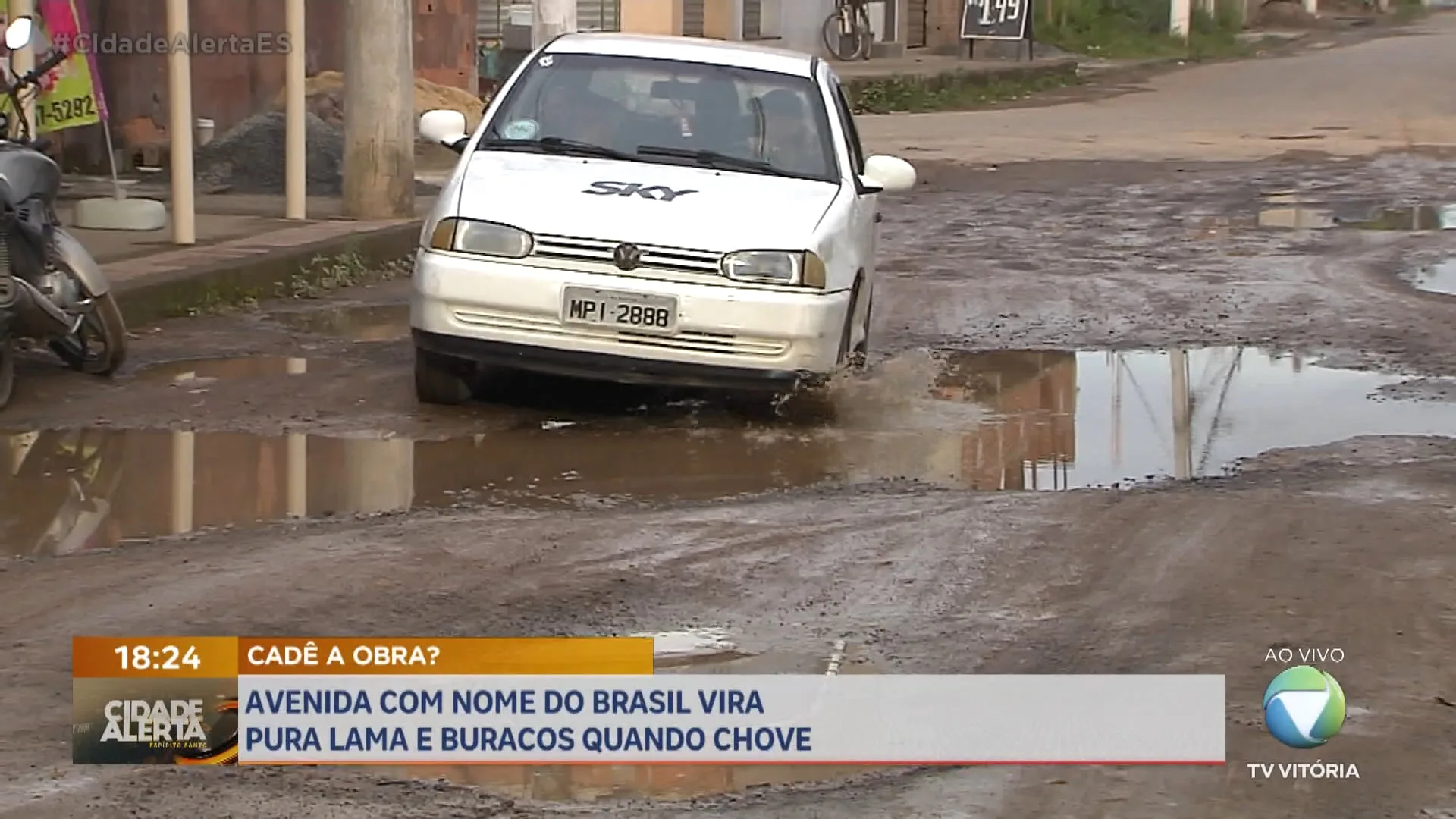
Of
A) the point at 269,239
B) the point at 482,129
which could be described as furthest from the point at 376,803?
the point at 269,239

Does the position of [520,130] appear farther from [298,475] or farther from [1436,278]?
[1436,278]

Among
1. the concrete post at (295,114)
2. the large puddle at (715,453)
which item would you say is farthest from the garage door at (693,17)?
the large puddle at (715,453)

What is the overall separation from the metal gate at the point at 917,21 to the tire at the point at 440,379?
31.9m

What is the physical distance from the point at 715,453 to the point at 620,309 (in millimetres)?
654

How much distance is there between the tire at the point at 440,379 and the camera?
8.77 metres

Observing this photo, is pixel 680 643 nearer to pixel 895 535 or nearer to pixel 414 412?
pixel 895 535

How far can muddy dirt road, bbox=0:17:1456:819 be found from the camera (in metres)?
4.80

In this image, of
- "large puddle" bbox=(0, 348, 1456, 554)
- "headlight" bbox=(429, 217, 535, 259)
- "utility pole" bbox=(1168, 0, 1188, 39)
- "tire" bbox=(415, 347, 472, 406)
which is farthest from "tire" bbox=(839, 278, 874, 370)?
"utility pole" bbox=(1168, 0, 1188, 39)

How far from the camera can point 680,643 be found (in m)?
5.75

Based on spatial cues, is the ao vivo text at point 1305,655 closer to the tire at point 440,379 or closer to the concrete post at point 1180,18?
the tire at point 440,379

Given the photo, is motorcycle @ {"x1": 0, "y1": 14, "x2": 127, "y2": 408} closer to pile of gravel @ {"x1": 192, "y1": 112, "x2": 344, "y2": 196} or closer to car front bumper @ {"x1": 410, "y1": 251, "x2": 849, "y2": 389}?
car front bumper @ {"x1": 410, "y1": 251, "x2": 849, "y2": 389}

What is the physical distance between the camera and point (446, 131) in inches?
383

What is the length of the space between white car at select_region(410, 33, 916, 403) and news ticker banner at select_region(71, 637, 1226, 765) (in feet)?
10.2

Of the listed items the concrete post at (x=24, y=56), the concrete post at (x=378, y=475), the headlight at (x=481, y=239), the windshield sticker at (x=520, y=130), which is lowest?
the concrete post at (x=378, y=475)
